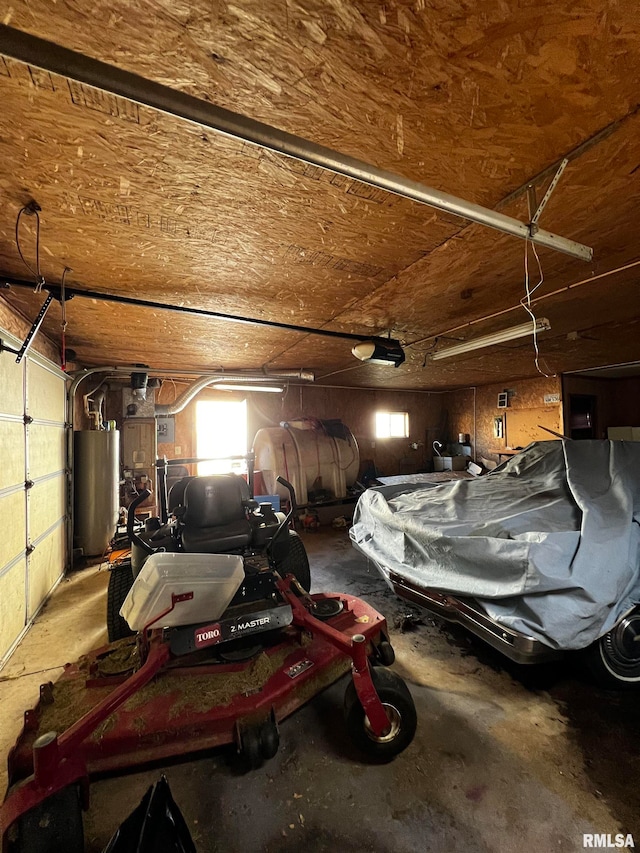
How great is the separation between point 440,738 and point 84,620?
297 centimetres

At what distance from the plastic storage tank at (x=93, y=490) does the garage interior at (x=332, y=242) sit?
63cm

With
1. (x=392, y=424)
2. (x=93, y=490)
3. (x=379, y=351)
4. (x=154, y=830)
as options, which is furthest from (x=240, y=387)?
(x=154, y=830)

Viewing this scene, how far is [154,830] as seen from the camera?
99 cm

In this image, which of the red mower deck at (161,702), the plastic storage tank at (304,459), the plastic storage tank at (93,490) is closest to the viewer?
the red mower deck at (161,702)

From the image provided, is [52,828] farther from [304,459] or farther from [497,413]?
[497,413]

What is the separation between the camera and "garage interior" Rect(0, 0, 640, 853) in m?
0.90

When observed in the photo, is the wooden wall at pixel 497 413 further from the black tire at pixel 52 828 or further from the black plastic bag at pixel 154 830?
the black tire at pixel 52 828

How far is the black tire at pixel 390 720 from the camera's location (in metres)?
1.58

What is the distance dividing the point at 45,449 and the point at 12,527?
1.01 m

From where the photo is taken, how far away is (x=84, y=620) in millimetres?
2932

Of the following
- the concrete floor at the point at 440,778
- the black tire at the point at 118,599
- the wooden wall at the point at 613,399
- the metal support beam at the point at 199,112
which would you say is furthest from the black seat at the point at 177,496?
the wooden wall at the point at 613,399

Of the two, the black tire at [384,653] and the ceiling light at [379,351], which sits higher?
the ceiling light at [379,351]

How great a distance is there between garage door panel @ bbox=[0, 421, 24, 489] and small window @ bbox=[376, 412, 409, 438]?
6.49 metres

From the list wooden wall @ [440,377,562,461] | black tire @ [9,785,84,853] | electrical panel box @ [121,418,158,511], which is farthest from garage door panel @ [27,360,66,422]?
wooden wall @ [440,377,562,461]
